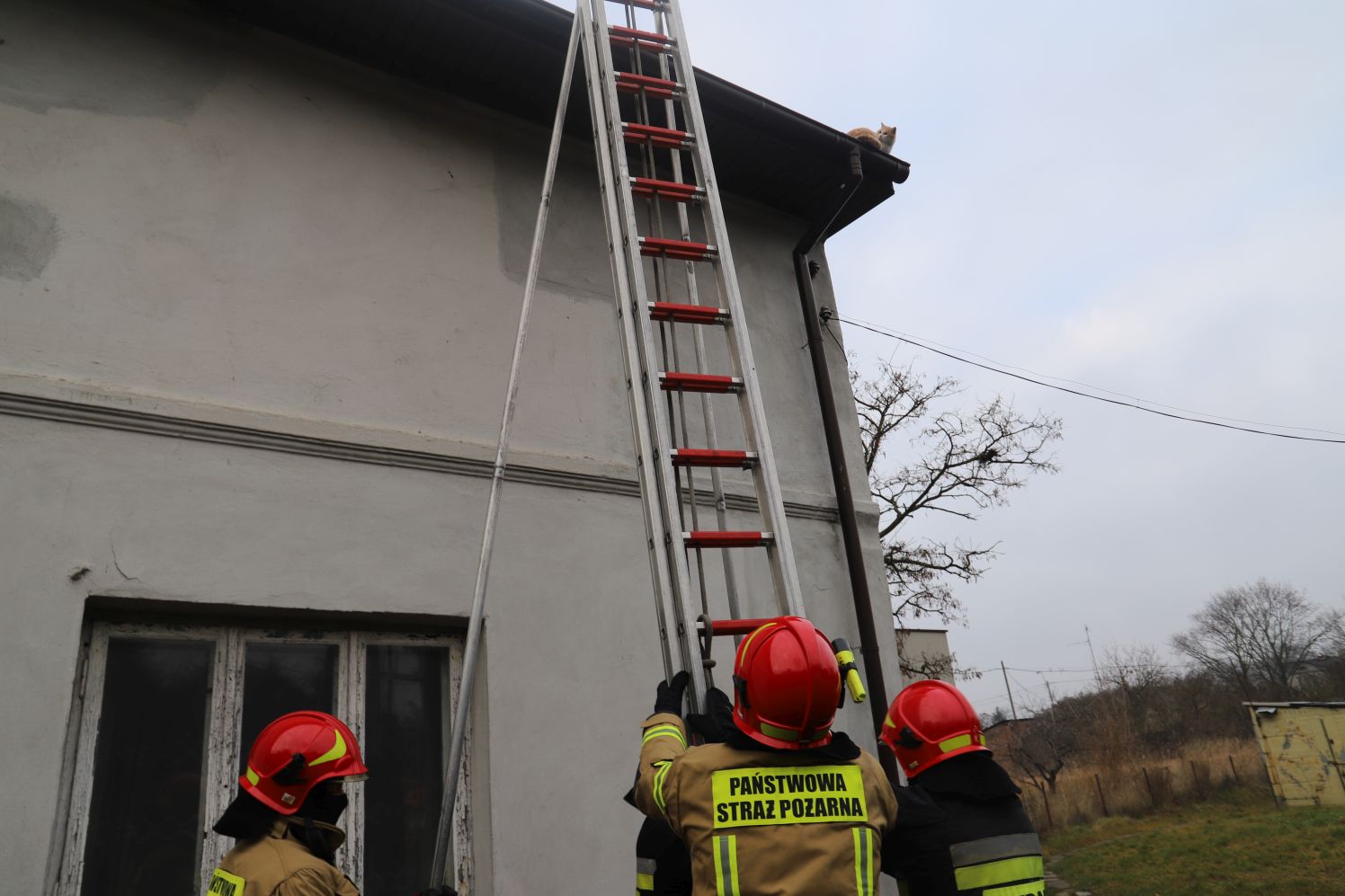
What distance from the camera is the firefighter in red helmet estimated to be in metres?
2.33

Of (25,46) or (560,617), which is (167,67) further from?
(560,617)

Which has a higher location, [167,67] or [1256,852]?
[167,67]

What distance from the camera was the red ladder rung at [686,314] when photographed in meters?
3.69

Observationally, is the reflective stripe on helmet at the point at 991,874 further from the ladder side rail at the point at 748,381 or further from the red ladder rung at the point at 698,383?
the red ladder rung at the point at 698,383

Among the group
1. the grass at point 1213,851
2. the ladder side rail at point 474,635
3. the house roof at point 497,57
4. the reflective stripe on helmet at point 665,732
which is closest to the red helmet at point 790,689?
the reflective stripe on helmet at point 665,732

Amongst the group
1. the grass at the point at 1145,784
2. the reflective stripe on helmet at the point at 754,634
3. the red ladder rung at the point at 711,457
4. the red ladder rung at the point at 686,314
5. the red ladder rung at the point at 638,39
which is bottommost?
the grass at the point at 1145,784

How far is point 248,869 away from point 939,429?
15.0 m

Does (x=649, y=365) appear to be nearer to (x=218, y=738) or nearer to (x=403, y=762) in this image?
(x=403, y=762)

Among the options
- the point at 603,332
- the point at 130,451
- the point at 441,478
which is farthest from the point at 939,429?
the point at 130,451

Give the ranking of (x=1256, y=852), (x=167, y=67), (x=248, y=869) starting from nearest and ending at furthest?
(x=248, y=869) < (x=167, y=67) < (x=1256, y=852)

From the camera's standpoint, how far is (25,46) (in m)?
3.94

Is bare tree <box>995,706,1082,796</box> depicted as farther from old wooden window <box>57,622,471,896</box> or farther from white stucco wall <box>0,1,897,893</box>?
old wooden window <box>57,622,471,896</box>

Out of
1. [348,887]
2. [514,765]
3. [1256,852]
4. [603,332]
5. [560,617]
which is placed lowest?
[1256,852]

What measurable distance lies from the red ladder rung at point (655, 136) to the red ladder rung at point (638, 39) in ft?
1.95
